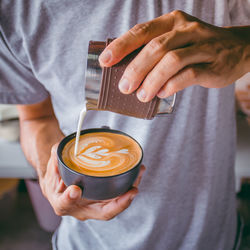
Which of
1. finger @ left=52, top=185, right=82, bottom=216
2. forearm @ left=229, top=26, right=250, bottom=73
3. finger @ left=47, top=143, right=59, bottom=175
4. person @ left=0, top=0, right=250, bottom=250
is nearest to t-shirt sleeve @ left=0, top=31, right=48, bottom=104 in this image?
person @ left=0, top=0, right=250, bottom=250

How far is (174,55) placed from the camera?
461 mm

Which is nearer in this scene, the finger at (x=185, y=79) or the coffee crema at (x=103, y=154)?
the finger at (x=185, y=79)

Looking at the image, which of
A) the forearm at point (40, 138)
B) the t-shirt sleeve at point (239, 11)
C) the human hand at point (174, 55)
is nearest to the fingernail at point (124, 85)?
the human hand at point (174, 55)

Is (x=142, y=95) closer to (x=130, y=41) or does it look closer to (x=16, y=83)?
(x=130, y=41)

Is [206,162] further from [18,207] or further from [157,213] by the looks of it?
[18,207]

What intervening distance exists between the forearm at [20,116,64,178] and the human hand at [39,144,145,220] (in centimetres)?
17

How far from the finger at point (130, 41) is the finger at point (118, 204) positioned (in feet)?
1.24

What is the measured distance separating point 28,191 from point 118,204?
60.6 inches

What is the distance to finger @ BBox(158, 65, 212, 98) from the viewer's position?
49 cm

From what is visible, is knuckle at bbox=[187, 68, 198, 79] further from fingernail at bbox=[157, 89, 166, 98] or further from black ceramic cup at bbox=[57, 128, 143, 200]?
black ceramic cup at bbox=[57, 128, 143, 200]

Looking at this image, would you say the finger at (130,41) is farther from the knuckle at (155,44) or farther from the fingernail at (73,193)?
the fingernail at (73,193)

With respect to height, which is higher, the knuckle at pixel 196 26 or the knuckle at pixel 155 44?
the knuckle at pixel 196 26

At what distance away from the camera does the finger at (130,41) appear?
0.45 m

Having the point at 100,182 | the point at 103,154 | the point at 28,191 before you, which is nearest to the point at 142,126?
the point at 103,154
